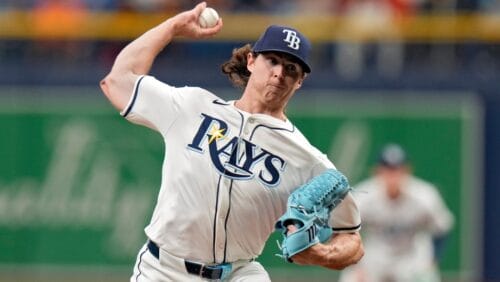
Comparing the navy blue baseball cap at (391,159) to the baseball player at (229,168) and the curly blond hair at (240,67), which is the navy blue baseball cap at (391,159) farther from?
the baseball player at (229,168)

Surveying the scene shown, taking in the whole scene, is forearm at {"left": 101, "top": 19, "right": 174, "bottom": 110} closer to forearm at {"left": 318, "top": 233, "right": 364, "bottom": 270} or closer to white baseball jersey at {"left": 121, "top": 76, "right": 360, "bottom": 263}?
white baseball jersey at {"left": 121, "top": 76, "right": 360, "bottom": 263}

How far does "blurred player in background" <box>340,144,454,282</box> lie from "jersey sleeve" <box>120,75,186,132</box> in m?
5.60

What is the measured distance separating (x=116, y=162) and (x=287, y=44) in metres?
9.49

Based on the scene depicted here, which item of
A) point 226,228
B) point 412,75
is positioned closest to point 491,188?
point 412,75

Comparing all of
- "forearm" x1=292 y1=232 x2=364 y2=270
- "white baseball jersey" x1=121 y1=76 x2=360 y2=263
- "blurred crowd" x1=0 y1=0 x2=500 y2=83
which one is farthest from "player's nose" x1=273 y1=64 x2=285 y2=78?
"blurred crowd" x1=0 y1=0 x2=500 y2=83

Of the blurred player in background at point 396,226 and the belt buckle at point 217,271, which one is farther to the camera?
the blurred player in background at point 396,226

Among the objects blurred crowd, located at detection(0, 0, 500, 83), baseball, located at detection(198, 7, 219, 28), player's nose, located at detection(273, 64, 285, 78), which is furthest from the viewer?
blurred crowd, located at detection(0, 0, 500, 83)

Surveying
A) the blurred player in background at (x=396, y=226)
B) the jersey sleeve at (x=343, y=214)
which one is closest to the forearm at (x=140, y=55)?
the jersey sleeve at (x=343, y=214)

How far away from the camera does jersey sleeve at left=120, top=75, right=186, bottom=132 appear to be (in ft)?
23.8

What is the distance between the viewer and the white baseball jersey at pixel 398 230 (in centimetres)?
1276

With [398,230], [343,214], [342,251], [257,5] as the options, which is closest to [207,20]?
[343,214]

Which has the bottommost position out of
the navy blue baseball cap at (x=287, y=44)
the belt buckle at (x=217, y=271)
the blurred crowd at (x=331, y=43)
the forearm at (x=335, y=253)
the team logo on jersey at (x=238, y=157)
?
the belt buckle at (x=217, y=271)

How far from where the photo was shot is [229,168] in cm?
716

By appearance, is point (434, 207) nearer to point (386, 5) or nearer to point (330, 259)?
point (386, 5)
